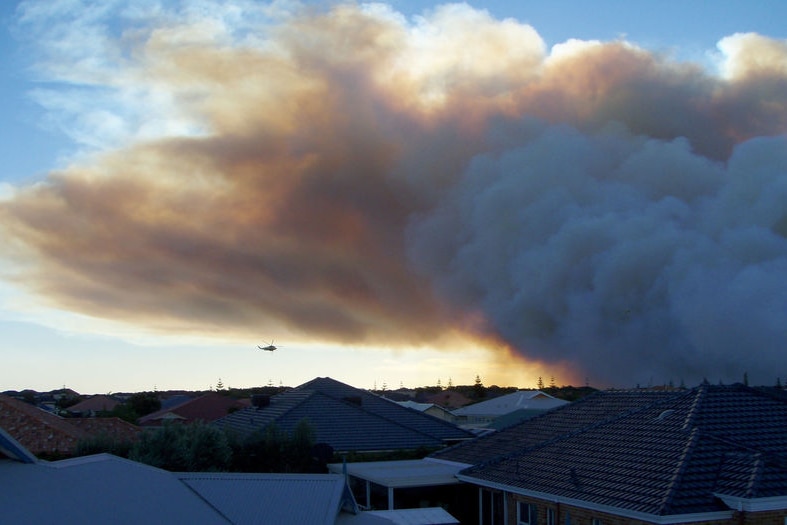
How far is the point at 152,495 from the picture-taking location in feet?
44.3

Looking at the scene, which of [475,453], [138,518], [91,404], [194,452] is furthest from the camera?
[91,404]

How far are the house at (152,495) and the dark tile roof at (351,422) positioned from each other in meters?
17.8

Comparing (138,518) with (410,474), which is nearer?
(138,518)

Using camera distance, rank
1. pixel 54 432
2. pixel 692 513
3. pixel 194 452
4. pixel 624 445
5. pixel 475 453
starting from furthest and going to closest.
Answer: pixel 54 432 < pixel 475 453 < pixel 194 452 < pixel 624 445 < pixel 692 513

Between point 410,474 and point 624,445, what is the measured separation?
25.3ft

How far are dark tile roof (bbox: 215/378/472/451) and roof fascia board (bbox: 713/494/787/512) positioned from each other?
66.5 ft

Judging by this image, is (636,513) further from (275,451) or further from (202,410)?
(202,410)

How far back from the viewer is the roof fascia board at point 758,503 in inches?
581

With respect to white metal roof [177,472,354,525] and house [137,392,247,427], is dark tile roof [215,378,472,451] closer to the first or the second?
white metal roof [177,472,354,525]

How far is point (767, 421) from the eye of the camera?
19.5 m

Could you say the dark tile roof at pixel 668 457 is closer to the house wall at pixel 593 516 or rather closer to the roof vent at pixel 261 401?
the house wall at pixel 593 516

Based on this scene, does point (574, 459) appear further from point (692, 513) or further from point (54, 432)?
point (54, 432)

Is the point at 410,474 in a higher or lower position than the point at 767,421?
lower

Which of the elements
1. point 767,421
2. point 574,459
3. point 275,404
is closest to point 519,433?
point 574,459
